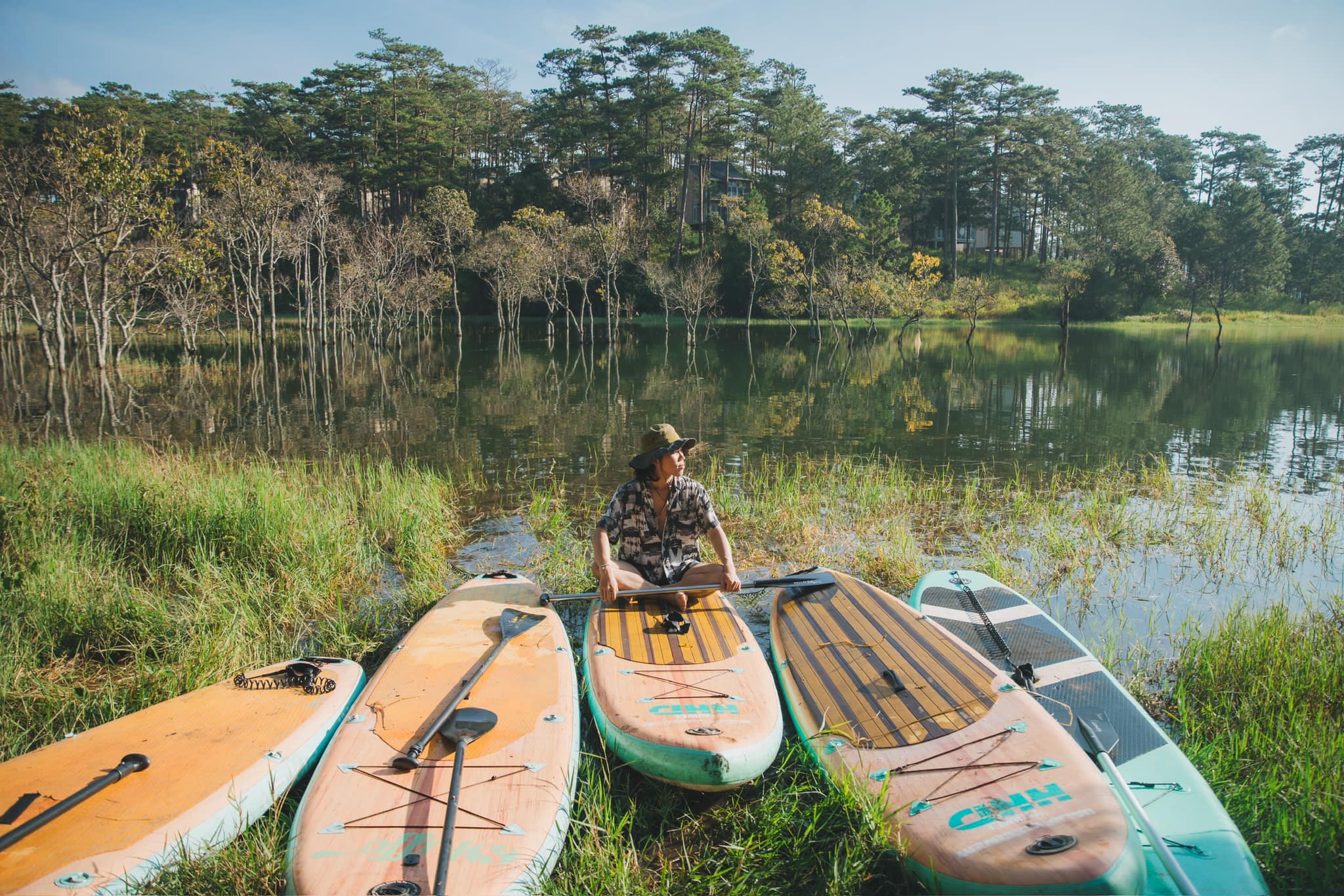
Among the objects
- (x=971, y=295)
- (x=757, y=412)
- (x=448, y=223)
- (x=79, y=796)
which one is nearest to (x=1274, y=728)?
(x=79, y=796)

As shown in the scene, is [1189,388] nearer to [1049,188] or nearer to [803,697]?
[803,697]

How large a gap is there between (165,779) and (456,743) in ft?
4.00

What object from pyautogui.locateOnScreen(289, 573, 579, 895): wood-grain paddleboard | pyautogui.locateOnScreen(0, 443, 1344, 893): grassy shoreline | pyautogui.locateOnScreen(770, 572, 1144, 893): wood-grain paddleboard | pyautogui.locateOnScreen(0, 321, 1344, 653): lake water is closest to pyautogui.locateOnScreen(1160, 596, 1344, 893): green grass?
pyautogui.locateOnScreen(0, 443, 1344, 893): grassy shoreline

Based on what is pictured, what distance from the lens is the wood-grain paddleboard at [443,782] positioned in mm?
2787

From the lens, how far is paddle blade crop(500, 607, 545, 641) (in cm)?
478

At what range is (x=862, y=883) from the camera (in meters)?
3.07

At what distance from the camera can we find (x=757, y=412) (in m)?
18.1

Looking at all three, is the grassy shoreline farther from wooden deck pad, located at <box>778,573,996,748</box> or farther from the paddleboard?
wooden deck pad, located at <box>778,573,996,748</box>

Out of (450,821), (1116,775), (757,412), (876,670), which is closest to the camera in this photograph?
(450,821)

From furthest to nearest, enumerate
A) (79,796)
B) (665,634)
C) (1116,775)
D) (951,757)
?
(665,634) → (951,757) → (1116,775) → (79,796)

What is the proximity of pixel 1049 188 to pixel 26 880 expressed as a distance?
2550 inches

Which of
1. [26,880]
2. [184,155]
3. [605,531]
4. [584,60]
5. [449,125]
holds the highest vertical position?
[584,60]

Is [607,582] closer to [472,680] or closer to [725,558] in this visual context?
[725,558]

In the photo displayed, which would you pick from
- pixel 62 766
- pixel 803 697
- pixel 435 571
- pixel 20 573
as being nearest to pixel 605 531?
pixel 803 697
